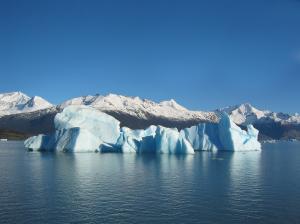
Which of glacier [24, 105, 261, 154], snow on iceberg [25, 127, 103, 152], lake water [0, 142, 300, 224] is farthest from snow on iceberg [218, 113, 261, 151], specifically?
lake water [0, 142, 300, 224]

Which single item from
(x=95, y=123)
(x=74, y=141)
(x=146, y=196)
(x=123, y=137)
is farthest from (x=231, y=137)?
(x=146, y=196)

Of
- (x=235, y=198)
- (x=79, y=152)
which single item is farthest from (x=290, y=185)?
(x=79, y=152)

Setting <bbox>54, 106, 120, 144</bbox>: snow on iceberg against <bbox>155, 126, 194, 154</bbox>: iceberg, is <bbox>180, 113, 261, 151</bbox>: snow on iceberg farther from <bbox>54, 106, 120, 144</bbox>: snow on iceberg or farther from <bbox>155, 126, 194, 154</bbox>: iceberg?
<bbox>54, 106, 120, 144</bbox>: snow on iceberg

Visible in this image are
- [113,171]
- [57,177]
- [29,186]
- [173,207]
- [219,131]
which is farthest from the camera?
[219,131]

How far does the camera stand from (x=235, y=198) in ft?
103

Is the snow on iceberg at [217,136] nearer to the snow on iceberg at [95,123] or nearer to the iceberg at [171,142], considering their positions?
the iceberg at [171,142]

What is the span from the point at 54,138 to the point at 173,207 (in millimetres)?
59965

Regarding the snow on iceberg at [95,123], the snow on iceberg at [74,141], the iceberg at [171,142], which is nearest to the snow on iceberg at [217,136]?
the iceberg at [171,142]

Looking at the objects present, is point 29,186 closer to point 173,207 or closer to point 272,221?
point 173,207

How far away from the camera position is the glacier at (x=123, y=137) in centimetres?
7919

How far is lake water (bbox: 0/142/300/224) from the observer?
1006 inches

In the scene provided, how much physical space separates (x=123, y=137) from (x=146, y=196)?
53233 millimetres

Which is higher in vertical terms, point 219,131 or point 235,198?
point 219,131

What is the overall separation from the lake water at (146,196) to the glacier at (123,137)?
30928 millimetres
